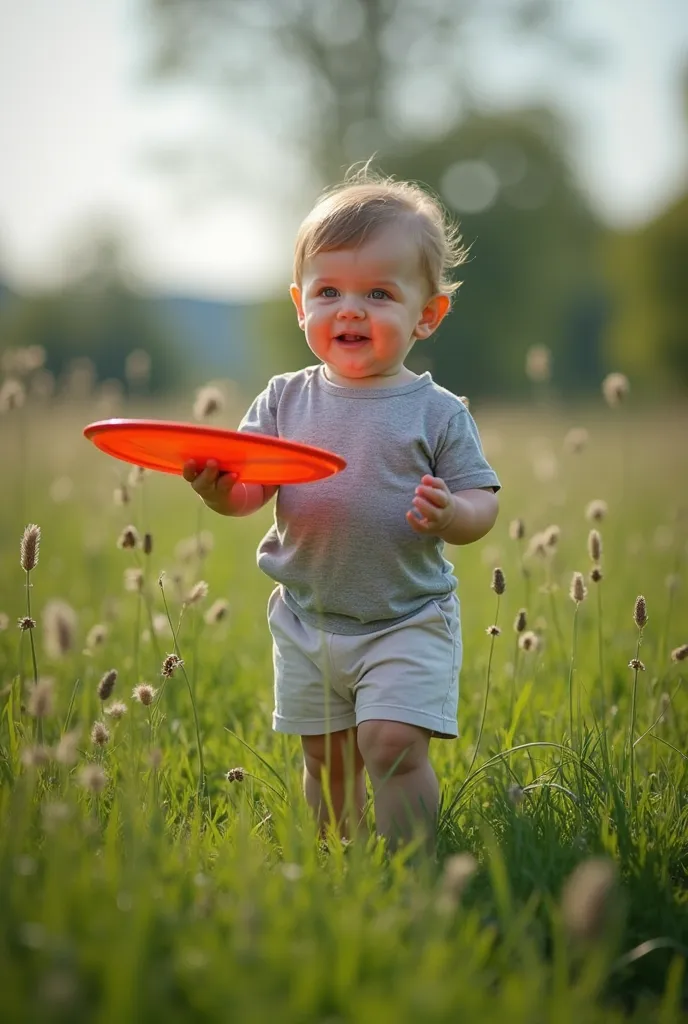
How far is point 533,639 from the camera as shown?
3.22 meters

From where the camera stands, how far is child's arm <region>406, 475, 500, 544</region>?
266 centimetres

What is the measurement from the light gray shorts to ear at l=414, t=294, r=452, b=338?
737 mm

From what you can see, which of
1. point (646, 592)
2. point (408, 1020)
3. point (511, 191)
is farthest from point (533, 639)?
point (511, 191)

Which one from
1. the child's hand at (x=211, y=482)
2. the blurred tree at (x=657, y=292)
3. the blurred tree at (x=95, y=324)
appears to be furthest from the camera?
the blurred tree at (x=95, y=324)

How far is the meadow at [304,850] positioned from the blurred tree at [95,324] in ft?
165

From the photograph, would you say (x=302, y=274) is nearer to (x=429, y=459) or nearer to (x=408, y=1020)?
(x=429, y=459)

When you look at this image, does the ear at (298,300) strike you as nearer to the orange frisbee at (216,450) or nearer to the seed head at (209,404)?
the seed head at (209,404)

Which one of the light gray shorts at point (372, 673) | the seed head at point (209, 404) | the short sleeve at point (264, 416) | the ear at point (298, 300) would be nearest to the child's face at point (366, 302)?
the ear at point (298, 300)

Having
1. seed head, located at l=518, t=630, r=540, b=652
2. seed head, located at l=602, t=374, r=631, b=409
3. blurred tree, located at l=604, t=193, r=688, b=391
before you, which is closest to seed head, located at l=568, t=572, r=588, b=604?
seed head, located at l=518, t=630, r=540, b=652

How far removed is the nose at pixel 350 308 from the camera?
→ 2.89 metres

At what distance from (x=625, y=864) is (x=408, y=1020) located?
1.13 metres

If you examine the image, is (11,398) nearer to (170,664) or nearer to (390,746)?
(170,664)

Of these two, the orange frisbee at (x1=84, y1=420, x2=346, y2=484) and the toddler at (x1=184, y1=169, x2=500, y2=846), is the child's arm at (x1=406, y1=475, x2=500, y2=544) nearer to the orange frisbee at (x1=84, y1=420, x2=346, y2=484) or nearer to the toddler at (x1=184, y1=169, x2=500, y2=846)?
the toddler at (x1=184, y1=169, x2=500, y2=846)

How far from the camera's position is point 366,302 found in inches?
115
